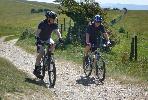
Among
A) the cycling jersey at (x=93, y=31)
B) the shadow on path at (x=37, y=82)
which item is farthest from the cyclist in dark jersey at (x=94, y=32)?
the shadow on path at (x=37, y=82)

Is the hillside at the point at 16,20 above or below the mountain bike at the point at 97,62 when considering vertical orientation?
below

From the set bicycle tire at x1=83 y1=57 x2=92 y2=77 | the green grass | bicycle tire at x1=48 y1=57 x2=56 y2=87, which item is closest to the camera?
the green grass

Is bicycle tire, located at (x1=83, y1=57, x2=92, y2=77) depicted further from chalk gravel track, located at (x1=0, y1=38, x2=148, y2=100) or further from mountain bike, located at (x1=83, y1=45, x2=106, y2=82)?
chalk gravel track, located at (x1=0, y1=38, x2=148, y2=100)

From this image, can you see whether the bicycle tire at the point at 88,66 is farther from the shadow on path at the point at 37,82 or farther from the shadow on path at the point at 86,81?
the shadow on path at the point at 37,82

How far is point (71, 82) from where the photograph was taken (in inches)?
693

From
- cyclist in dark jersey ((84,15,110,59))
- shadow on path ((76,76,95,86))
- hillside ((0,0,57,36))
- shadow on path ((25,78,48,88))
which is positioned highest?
cyclist in dark jersey ((84,15,110,59))

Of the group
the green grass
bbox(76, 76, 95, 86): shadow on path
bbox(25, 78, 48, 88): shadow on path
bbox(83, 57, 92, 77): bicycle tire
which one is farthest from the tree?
the green grass

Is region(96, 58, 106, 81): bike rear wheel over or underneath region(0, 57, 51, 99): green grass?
underneath

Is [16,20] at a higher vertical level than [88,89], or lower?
lower

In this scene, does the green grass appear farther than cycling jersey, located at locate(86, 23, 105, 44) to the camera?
No

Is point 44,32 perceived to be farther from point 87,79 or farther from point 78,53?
point 78,53

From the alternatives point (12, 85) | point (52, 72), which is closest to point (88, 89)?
point (52, 72)

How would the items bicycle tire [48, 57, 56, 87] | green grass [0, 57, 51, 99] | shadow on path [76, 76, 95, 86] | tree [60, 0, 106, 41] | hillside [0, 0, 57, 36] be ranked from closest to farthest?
green grass [0, 57, 51, 99] → bicycle tire [48, 57, 56, 87] → shadow on path [76, 76, 95, 86] → tree [60, 0, 106, 41] → hillside [0, 0, 57, 36]

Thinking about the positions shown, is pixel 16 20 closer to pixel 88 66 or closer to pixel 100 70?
pixel 88 66
